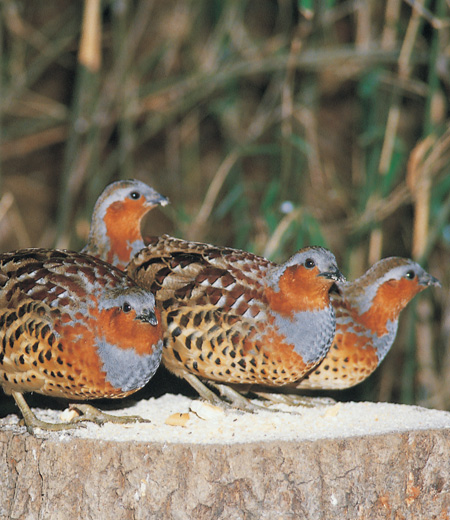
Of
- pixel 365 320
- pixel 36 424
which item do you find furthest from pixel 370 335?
pixel 36 424

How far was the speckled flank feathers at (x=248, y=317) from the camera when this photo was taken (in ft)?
10.4

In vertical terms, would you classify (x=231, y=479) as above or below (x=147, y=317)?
below

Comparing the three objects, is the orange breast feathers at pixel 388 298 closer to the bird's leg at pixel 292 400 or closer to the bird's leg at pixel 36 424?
the bird's leg at pixel 292 400

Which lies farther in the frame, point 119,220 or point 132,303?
point 119,220

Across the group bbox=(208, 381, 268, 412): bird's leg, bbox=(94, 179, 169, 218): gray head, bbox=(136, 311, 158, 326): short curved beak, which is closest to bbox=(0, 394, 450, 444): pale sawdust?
bbox=(208, 381, 268, 412): bird's leg

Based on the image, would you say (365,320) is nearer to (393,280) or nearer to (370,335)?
(370,335)

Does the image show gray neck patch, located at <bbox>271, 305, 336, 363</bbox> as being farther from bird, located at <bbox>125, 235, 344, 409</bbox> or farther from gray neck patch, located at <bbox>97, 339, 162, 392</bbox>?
gray neck patch, located at <bbox>97, 339, 162, 392</bbox>

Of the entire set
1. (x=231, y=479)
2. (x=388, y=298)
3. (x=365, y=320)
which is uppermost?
(x=388, y=298)

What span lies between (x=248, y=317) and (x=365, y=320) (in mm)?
686

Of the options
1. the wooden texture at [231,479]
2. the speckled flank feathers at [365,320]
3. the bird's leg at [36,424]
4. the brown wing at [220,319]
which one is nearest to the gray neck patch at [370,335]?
the speckled flank feathers at [365,320]

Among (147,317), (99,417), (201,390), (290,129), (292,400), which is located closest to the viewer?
(147,317)

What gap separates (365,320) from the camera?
→ 3.64 metres

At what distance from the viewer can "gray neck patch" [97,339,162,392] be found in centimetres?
298

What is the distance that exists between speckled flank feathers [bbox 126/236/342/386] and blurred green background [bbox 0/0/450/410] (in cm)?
66
